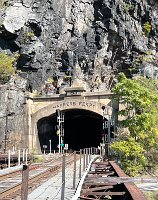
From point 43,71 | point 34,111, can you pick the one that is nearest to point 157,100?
point 34,111

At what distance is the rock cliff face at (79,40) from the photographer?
54.0 metres

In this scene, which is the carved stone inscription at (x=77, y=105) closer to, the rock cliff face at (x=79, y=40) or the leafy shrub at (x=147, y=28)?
the rock cliff face at (x=79, y=40)

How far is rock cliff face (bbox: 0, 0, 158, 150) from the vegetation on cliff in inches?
739

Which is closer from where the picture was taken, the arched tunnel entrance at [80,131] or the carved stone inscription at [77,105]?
the carved stone inscription at [77,105]

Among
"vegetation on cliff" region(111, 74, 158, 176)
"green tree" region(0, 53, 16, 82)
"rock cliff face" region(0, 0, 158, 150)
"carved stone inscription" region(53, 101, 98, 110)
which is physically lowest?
"vegetation on cliff" region(111, 74, 158, 176)

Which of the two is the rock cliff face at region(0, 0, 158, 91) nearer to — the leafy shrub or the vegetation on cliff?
the leafy shrub

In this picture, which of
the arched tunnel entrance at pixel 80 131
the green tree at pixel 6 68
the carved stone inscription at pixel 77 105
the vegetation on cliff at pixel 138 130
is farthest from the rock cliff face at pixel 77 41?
the vegetation on cliff at pixel 138 130

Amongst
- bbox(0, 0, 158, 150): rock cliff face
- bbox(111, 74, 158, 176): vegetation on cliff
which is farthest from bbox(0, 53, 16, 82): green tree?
bbox(111, 74, 158, 176): vegetation on cliff

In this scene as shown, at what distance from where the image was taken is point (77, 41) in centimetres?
5688

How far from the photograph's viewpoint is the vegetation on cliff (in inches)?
1299

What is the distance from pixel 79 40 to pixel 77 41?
38 cm

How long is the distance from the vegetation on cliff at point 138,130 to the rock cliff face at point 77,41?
18763 mm

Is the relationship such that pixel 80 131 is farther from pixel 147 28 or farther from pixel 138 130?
pixel 138 130

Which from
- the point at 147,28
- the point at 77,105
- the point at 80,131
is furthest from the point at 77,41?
the point at 80,131
